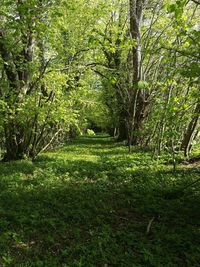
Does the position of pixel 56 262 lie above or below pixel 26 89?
below

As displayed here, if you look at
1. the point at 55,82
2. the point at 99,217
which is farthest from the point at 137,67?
the point at 99,217

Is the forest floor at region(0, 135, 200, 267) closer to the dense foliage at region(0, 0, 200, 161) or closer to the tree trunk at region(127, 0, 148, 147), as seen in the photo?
the dense foliage at region(0, 0, 200, 161)

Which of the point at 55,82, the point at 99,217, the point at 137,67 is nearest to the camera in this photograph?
the point at 99,217

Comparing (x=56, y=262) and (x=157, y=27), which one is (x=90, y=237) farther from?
(x=157, y=27)

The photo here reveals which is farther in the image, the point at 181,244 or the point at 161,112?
the point at 161,112

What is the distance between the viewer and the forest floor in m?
4.70

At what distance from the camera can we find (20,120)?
10531mm

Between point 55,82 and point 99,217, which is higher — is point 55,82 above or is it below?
above

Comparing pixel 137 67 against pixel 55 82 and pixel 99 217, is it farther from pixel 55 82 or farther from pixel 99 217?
pixel 99 217

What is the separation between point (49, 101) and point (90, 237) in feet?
22.0

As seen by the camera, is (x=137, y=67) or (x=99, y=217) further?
(x=137, y=67)

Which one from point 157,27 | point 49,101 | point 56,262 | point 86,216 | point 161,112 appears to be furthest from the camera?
point 157,27

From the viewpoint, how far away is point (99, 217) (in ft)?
20.0

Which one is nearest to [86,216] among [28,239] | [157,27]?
[28,239]
